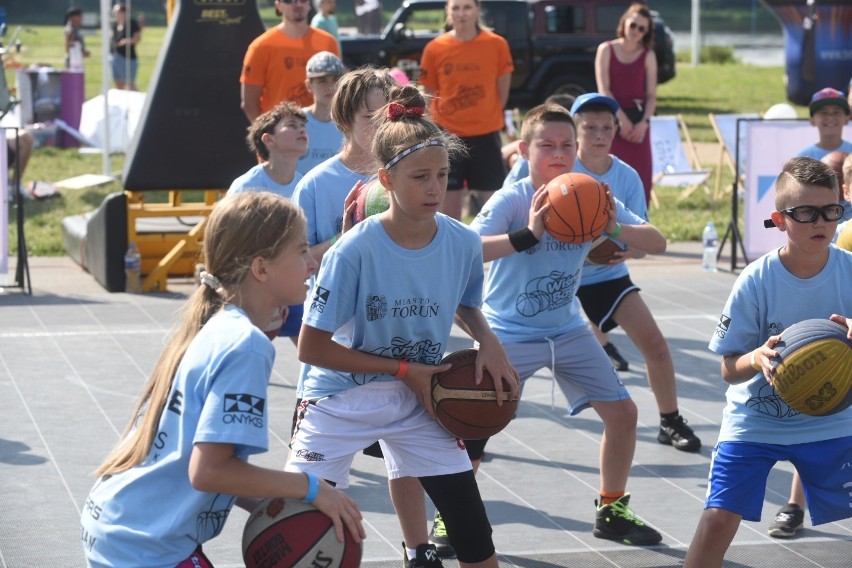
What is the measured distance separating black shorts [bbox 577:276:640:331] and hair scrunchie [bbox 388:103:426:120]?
278 centimetres

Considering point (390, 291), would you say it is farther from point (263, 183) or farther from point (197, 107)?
point (197, 107)

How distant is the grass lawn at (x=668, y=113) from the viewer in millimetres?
14844

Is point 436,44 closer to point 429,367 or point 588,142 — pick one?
point 588,142

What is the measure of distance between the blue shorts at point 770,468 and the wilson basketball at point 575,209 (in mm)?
A: 1205

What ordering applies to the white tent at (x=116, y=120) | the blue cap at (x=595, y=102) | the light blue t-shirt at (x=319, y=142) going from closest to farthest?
1. the blue cap at (x=595, y=102)
2. the light blue t-shirt at (x=319, y=142)
3. the white tent at (x=116, y=120)

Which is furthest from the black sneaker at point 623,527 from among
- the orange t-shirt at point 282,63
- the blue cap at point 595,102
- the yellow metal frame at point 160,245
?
the yellow metal frame at point 160,245

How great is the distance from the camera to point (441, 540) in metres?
6.06

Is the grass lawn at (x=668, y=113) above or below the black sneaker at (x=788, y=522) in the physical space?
above

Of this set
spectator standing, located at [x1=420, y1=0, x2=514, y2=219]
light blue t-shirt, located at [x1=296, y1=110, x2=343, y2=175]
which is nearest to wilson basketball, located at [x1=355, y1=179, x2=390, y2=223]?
light blue t-shirt, located at [x1=296, y1=110, x2=343, y2=175]

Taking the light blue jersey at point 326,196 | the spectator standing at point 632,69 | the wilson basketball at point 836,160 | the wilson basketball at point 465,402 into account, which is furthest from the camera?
the spectator standing at point 632,69

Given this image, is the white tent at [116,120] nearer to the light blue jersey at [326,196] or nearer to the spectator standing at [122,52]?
the spectator standing at [122,52]

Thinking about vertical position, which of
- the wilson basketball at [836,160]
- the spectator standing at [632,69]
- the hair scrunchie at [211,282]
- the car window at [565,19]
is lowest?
the hair scrunchie at [211,282]

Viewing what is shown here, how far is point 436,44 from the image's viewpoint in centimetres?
1162

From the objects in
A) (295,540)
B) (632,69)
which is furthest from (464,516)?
(632,69)
